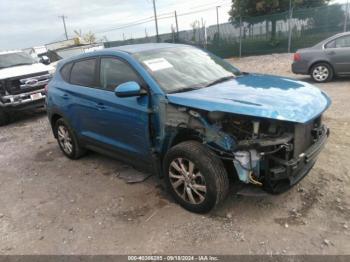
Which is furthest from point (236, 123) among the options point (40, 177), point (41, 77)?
point (41, 77)

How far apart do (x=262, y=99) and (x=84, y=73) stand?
2.78m

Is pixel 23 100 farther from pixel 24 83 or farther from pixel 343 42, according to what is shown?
pixel 343 42

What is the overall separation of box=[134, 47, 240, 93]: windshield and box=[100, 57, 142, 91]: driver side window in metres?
0.19

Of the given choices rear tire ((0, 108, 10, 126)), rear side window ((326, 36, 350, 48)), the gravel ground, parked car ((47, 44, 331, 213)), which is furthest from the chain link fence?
parked car ((47, 44, 331, 213))

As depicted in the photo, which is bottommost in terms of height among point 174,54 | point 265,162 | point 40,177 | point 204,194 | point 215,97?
point 40,177

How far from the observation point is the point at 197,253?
10.6ft

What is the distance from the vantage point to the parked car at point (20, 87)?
9.12 m

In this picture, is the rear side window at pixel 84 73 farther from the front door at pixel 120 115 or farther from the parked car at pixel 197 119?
the front door at pixel 120 115

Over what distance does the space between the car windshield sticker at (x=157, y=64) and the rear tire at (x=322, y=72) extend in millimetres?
7699

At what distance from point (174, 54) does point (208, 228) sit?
7.45 feet

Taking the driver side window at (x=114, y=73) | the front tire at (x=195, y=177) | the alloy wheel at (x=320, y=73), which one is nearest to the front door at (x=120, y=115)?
the driver side window at (x=114, y=73)

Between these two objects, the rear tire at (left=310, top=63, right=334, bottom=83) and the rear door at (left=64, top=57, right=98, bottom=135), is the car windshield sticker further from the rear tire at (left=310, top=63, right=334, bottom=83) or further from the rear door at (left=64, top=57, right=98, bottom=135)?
the rear tire at (left=310, top=63, right=334, bottom=83)

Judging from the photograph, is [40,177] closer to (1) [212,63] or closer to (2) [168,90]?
(2) [168,90]

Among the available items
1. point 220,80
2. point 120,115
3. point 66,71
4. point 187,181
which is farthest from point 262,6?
point 187,181
